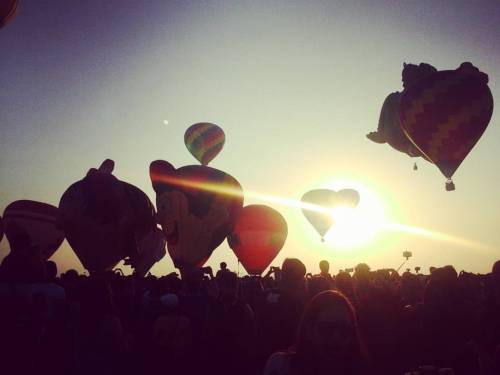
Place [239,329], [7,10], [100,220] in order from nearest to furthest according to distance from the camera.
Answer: [239,329] → [7,10] → [100,220]

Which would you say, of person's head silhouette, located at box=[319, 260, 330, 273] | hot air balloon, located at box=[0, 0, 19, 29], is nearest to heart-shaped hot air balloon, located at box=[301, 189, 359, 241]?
person's head silhouette, located at box=[319, 260, 330, 273]

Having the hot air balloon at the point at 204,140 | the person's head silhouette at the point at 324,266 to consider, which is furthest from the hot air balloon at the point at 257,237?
the person's head silhouette at the point at 324,266

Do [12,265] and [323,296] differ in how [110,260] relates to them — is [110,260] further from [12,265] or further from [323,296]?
[323,296]

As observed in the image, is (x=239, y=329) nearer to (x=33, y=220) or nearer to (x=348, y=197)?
(x=33, y=220)

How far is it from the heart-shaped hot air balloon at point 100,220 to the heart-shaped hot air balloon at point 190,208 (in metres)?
1.21

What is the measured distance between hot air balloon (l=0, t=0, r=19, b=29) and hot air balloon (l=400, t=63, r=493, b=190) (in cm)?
927

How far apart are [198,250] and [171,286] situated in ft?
8.71

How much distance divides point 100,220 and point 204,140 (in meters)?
6.89

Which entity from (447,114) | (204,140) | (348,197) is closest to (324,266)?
(447,114)

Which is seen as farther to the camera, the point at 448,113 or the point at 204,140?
the point at 204,140

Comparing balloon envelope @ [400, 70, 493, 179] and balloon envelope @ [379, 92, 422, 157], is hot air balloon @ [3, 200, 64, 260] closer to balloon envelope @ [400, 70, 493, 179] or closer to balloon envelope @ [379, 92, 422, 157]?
balloon envelope @ [379, 92, 422, 157]

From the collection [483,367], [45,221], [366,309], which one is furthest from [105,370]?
[45,221]

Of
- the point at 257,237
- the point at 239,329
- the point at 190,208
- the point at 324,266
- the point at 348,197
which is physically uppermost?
the point at 348,197

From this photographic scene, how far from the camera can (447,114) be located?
1030 centimetres
